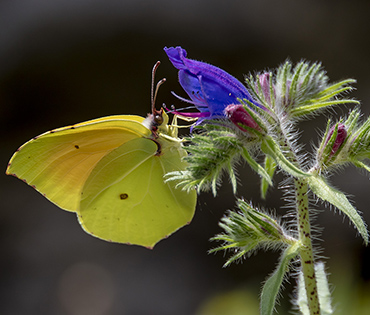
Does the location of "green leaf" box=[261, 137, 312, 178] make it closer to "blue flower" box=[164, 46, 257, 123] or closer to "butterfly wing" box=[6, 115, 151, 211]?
"blue flower" box=[164, 46, 257, 123]

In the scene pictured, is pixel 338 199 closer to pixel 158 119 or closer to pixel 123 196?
pixel 158 119

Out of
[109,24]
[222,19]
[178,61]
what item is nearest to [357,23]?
[222,19]

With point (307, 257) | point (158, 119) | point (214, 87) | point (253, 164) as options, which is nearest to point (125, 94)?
point (158, 119)

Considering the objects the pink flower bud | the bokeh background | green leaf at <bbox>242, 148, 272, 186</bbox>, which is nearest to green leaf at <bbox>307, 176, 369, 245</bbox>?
green leaf at <bbox>242, 148, 272, 186</bbox>

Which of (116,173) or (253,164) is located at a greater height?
(253,164)

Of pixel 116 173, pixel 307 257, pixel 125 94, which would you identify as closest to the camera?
pixel 307 257

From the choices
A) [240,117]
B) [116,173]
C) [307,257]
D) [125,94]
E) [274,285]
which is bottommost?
[125,94]
